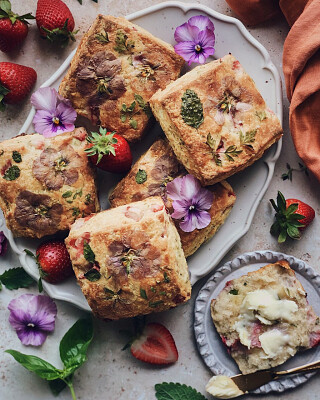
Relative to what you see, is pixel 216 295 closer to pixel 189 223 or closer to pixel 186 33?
pixel 189 223

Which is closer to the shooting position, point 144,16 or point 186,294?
Result: point 186,294

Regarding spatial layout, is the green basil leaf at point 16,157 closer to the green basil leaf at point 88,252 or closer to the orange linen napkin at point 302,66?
the green basil leaf at point 88,252

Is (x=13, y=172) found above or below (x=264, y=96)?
below

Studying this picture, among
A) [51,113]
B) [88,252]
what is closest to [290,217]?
[88,252]

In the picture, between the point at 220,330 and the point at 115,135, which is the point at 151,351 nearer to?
the point at 220,330

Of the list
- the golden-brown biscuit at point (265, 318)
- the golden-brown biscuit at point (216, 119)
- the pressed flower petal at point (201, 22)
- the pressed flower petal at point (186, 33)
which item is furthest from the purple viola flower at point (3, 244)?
the pressed flower petal at point (201, 22)

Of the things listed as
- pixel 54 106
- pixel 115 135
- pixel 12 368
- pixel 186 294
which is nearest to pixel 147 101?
pixel 115 135

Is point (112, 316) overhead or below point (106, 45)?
below

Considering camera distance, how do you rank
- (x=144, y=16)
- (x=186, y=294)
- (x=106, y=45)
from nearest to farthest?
(x=186, y=294) → (x=106, y=45) → (x=144, y=16)
